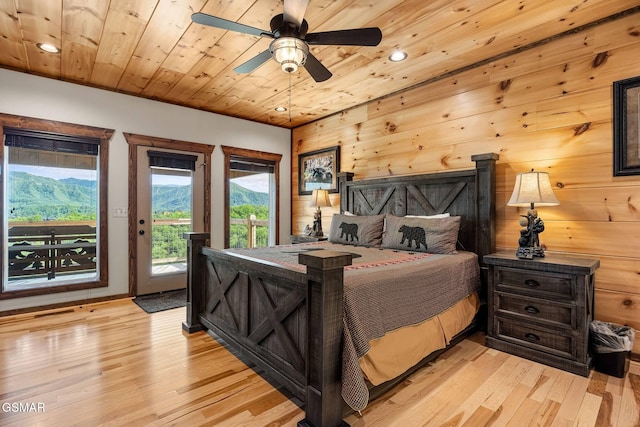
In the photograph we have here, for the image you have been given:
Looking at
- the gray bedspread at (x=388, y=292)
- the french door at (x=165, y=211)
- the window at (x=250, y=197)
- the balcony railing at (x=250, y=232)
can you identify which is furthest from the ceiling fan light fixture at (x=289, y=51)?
the balcony railing at (x=250, y=232)

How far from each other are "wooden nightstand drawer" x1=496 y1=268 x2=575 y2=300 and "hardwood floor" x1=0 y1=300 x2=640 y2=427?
540 millimetres

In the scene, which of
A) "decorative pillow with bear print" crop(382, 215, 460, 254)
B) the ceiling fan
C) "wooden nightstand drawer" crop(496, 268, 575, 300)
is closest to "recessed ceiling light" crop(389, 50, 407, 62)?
the ceiling fan

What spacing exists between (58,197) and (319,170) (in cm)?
357

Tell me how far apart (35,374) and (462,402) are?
114 inches

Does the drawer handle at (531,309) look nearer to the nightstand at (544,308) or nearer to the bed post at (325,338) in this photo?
the nightstand at (544,308)

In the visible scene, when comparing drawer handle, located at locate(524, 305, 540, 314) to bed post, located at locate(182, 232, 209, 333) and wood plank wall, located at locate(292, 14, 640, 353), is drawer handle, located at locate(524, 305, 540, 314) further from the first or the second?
bed post, located at locate(182, 232, 209, 333)

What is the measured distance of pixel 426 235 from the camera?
3.03 m

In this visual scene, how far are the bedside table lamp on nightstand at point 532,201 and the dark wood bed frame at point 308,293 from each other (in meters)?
0.38

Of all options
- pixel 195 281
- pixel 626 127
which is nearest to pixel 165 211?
pixel 195 281

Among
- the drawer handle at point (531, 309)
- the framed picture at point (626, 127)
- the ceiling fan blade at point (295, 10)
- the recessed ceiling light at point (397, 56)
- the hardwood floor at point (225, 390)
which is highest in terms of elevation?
the recessed ceiling light at point (397, 56)

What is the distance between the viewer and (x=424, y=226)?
3.09 metres

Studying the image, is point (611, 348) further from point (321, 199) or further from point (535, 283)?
point (321, 199)

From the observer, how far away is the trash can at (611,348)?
2168mm

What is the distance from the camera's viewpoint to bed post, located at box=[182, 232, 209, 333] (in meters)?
3.05
